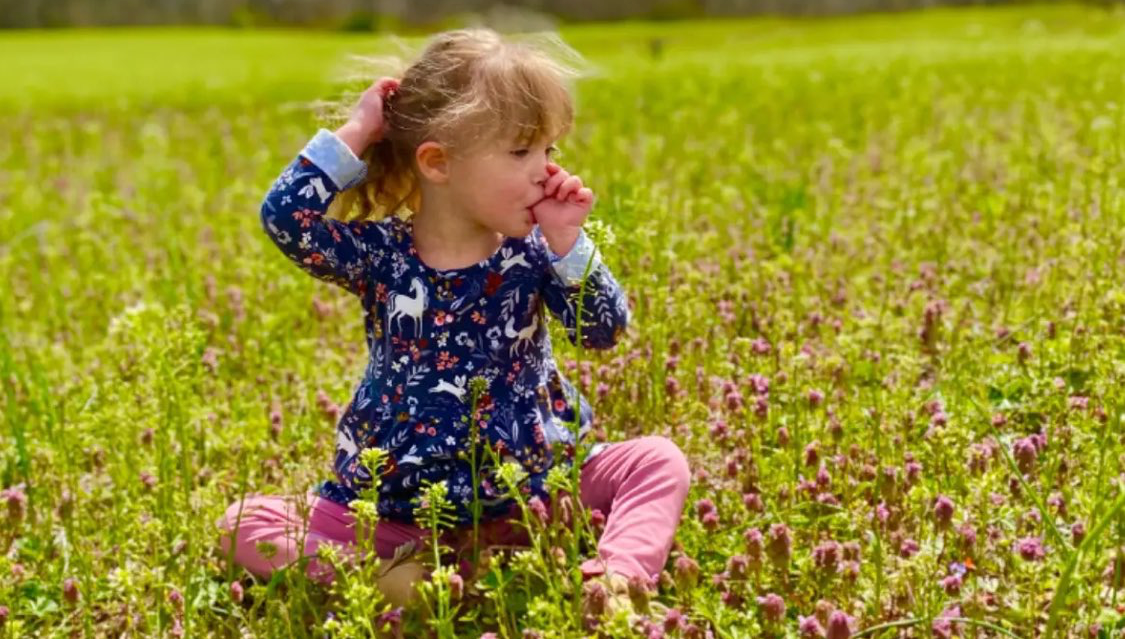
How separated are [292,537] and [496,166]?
126cm

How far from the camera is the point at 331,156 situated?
3.89 m

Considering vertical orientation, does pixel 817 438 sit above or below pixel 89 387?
above

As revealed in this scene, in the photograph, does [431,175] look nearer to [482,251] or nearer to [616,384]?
[482,251]

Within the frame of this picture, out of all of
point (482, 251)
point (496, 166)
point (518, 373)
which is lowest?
point (518, 373)

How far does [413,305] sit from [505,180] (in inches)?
19.4

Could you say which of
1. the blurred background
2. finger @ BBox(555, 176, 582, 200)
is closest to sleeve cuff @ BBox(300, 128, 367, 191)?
finger @ BBox(555, 176, 582, 200)

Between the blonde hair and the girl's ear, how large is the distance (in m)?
0.04

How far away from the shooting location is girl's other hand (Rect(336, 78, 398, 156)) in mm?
3938

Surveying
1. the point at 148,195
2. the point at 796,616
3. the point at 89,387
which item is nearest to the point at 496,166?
the point at 796,616

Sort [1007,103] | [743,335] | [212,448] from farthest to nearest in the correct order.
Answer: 1. [1007,103]
2. [743,335]
3. [212,448]

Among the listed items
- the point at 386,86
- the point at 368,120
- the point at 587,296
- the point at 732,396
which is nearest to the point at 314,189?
the point at 368,120

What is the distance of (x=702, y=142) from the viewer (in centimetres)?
1141

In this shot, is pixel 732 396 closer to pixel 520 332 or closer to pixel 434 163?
pixel 520 332

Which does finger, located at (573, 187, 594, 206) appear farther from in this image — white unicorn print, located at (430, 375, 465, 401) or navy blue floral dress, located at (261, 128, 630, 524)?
white unicorn print, located at (430, 375, 465, 401)
